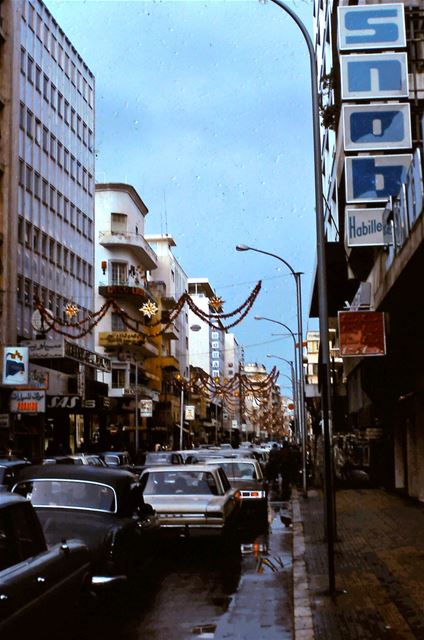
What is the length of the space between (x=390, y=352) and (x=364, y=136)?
5403mm

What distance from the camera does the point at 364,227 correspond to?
1919 centimetres

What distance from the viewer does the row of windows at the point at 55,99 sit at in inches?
1855

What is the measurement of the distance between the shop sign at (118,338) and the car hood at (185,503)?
57130mm

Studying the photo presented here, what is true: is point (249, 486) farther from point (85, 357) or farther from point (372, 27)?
point (85, 357)

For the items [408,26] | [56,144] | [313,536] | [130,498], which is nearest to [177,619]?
[130,498]

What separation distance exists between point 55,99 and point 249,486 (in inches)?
1468

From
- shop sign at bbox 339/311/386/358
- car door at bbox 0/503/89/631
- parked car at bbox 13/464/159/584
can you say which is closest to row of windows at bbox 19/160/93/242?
shop sign at bbox 339/311/386/358

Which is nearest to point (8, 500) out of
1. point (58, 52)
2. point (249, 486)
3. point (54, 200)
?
point (249, 486)

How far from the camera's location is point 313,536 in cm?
1645

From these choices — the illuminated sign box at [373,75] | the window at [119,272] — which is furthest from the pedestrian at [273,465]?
the window at [119,272]

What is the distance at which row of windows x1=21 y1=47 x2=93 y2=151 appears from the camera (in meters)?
47.1

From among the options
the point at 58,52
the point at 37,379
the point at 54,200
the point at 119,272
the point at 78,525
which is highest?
the point at 58,52

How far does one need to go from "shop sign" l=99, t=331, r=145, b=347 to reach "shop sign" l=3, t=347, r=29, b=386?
107 feet

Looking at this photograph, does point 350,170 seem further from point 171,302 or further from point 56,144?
point 171,302
